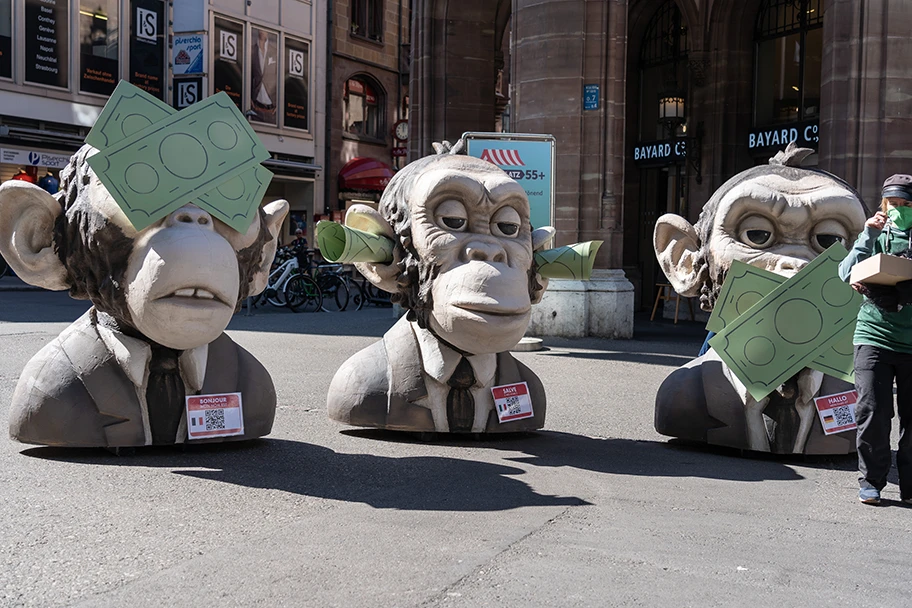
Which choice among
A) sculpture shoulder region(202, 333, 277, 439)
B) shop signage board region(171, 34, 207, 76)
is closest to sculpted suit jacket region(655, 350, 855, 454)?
sculpture shoulder region(202, 333, 277, 439)

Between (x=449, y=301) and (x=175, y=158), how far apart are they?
139cm

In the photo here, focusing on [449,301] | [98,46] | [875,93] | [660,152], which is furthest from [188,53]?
[449,301]

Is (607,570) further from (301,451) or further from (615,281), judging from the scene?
(615,281)

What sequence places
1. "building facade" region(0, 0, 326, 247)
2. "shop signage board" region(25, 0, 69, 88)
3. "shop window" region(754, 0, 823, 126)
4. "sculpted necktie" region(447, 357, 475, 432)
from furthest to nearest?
1. "shop signage board" region(25, 0, 69, 88)
2. "building facade" region(0, 0, 326, 247)
3. "shop window" region(754, 0, 823, 126)
4. "sculpted necktie" region(447, 357, 475, 432)

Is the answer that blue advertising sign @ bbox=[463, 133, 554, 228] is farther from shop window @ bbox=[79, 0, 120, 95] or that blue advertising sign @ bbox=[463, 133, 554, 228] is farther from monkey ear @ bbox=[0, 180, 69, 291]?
shop window @ bbox=[79, 0, 120, 95]

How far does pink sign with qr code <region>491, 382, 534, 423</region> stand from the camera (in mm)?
5402

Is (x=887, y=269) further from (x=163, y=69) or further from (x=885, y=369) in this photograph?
(x=163, y=69)

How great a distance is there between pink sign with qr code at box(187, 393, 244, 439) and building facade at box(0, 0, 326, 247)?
14.6 meters

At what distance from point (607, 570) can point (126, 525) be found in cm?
163

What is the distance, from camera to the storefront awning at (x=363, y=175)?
2791 centimetres

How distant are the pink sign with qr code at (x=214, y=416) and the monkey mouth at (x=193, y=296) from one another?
558 mm

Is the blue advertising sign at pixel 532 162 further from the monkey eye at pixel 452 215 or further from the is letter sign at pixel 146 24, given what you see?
the is letter sign at pixel 146 24

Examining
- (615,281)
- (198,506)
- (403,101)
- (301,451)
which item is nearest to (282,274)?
(615,281)

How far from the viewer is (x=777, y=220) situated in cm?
518
